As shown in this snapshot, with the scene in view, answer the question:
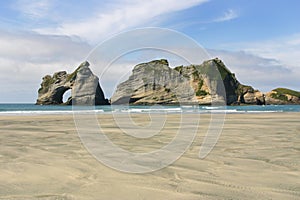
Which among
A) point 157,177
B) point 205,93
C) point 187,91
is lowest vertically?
point 157,177

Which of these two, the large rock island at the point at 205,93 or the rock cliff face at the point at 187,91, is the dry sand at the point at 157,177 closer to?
the rock cliff face at the point at 187,91

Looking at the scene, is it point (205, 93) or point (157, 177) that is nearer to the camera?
point (157, 177)

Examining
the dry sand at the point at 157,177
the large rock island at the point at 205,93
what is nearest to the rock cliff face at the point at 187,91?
the large rock island at the point at 205,93

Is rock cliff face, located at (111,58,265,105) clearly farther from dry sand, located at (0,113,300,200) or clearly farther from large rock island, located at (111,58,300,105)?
dry sand, located at (0,113,300,200)

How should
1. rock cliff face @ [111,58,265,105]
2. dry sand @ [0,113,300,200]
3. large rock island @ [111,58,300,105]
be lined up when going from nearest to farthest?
dry sand @ [0,113,300,200], rock cliff face @ [111,58,265,105], large rock island @ [111,58,300,105]

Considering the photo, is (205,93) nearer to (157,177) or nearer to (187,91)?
(187,91)

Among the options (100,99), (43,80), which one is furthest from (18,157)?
(43,80)

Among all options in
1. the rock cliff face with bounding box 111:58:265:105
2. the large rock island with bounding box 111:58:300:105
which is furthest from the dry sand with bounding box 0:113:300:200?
the large rock island with bounding box 111:58:300:105

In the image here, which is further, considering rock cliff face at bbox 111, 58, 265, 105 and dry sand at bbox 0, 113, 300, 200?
rock cliff face at bbox 111, 58, 265, 105

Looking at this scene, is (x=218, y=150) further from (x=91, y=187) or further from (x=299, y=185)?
(x=91, y=187)

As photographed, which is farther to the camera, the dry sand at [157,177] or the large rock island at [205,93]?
the large rock island at [205,93]

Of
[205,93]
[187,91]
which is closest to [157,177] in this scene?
[187,91]

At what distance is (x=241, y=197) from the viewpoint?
3.83 metres

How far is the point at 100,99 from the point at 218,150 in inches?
4125
